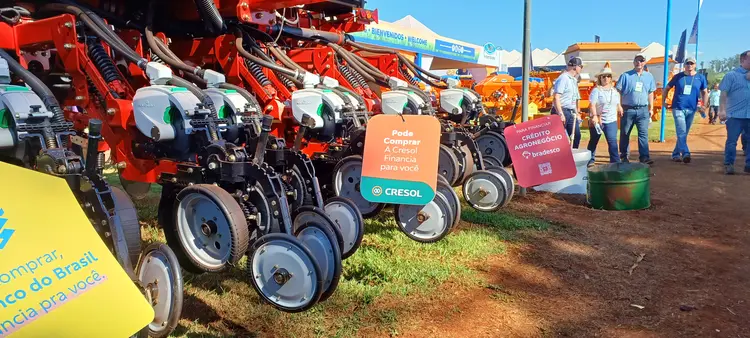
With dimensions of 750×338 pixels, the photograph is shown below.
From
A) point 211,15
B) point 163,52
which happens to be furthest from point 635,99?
point 163,52

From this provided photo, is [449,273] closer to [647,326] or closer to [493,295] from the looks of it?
[493,295]

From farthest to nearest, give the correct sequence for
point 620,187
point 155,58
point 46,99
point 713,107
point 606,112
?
point 713,107 → point 606,112 → point 620,187 → point 155,58 → point 46,99

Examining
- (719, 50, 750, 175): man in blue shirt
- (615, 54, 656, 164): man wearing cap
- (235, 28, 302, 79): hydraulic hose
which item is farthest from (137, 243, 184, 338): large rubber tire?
(719, 50, 750, 175): man in blue shirt

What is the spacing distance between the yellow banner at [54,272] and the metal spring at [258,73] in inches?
150

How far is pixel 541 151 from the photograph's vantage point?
5.32 metres

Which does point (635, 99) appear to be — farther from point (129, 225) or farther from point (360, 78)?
point (129, 225)

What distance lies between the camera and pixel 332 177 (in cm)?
451

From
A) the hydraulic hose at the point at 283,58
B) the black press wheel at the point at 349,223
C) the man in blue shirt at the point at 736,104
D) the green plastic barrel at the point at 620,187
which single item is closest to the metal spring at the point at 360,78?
the hydraulic hose at the point at 283,58

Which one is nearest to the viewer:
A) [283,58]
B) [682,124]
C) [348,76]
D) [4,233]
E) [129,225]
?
[4,233]

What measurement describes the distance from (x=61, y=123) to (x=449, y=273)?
2437mm

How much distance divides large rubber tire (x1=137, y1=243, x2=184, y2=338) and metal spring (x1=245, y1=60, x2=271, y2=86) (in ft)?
10.7

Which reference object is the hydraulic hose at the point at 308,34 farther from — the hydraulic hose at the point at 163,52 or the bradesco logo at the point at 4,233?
the bradesco logo at the point at 4,233

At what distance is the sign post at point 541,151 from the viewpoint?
525cm

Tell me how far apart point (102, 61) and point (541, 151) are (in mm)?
3838
